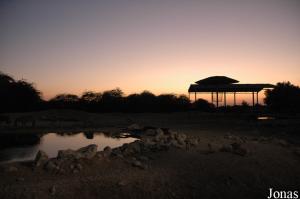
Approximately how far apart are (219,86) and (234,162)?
17.0 meters

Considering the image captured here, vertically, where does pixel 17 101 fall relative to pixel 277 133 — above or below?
above

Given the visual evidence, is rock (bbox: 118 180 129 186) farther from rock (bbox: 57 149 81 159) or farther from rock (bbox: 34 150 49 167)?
rock (bbox: 34 150 49 167)

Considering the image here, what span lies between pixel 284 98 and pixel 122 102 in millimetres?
15705

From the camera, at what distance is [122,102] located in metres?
31.2

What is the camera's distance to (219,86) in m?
24.5

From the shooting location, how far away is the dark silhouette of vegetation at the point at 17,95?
28.0 m

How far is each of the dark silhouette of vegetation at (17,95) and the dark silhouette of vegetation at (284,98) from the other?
2342 centimetres

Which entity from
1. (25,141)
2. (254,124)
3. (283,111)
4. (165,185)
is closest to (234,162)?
(165,185)

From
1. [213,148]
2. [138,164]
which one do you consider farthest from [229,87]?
[138,164]

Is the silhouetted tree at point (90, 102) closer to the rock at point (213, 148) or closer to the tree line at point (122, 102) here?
the tree line at point (122, 102)

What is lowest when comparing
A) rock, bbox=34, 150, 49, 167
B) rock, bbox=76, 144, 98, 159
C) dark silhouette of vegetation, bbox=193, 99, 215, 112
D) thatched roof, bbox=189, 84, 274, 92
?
rock, bbox=34, 150, 49, 167

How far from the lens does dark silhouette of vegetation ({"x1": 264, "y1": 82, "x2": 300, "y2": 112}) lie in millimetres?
25502

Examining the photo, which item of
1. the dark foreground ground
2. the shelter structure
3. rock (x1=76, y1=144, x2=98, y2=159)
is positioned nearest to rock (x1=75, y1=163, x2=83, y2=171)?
the dark foreground ground

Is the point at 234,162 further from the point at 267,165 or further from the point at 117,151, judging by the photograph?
the point at 117,151
